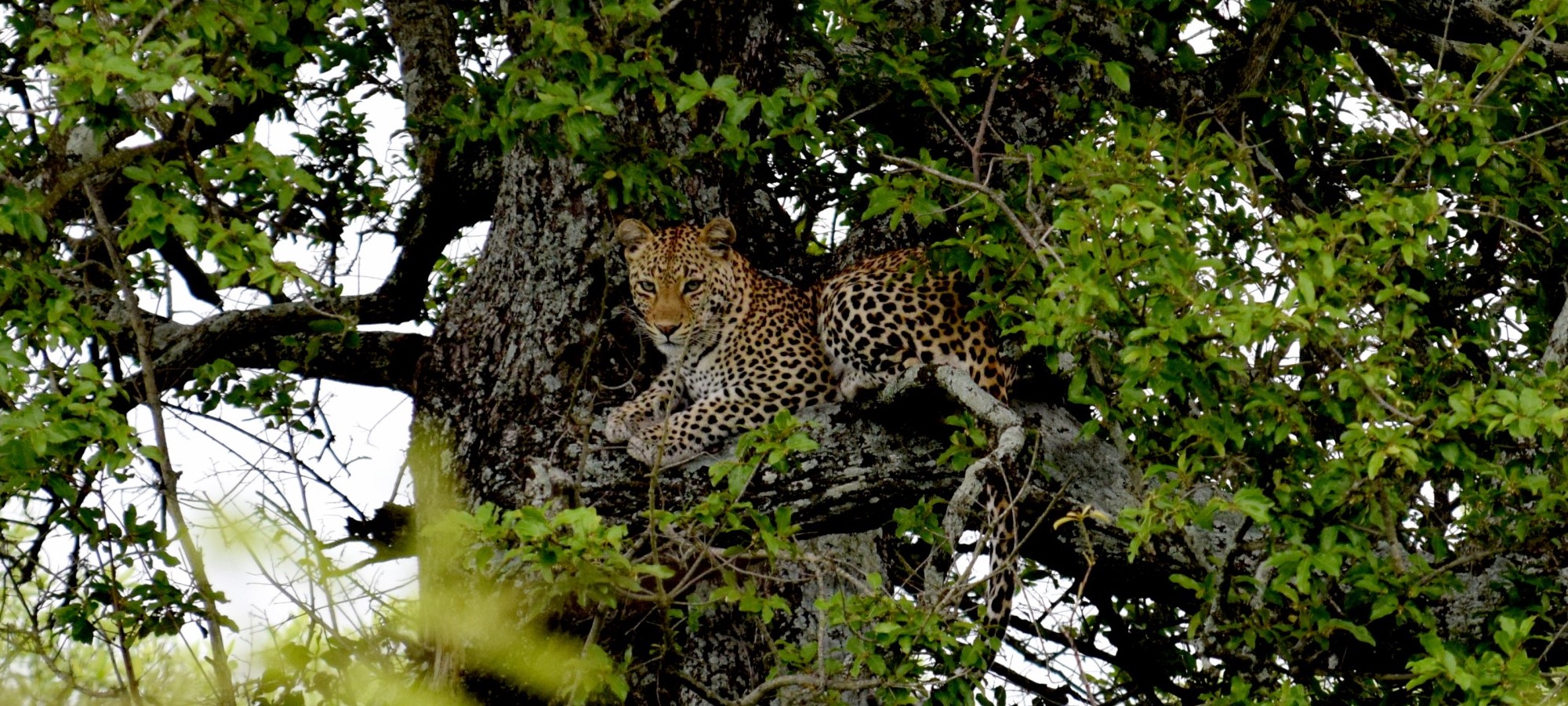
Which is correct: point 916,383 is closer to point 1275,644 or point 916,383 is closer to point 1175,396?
point 1175,396

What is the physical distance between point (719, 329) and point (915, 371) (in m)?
1.54

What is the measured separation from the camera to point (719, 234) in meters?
6.85

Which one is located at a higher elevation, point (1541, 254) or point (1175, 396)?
point (1541, 254)

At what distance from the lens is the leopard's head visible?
22.7 feet

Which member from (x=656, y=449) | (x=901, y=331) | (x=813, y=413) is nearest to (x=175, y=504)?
(x=656, y=449)

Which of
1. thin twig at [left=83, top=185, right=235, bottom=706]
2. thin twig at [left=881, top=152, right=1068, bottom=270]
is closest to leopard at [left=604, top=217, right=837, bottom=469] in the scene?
thin twig at [left=881, top=152, right=1068, bottom=270]

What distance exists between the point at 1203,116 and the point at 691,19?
6.34 feet

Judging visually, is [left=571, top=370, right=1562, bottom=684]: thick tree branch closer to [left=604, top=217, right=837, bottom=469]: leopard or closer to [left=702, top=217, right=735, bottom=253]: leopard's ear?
[left=604, top=217, right=837, bottom=469]: leopard

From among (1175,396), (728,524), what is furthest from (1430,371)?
(728,524)

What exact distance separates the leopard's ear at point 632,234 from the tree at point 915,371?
0.08 metres

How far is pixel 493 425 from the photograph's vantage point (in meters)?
6.24

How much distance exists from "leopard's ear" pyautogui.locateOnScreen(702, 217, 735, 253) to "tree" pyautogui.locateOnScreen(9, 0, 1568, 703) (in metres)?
0.19

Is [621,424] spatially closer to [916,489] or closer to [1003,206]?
[916,489]

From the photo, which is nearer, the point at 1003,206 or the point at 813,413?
the point at 1003,206
